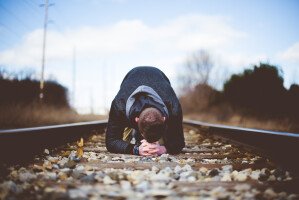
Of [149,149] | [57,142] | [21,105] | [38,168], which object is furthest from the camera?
[21,105]

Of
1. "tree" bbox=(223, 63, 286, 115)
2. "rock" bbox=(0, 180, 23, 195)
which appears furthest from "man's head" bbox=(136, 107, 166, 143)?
"tree" bbox=(223, 63, 286, 115)

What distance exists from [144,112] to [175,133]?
832mm

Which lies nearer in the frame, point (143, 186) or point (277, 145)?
point (143, 186)

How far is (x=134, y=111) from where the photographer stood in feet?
12.1

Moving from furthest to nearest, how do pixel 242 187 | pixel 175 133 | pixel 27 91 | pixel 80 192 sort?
pixel 27 91 < pixel 175 133 < pixel 242 187 < pixel 80 192

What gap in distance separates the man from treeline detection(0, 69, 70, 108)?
23.9 ft

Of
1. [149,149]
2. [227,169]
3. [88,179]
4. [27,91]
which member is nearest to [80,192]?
[88,179]

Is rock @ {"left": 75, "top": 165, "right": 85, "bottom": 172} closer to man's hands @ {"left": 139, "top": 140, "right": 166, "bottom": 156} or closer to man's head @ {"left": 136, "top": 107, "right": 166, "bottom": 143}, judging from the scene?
man's head @ {"left": 136, "top": 107, "right": 166, "bottom": 143}

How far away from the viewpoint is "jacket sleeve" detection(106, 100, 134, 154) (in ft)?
13.3

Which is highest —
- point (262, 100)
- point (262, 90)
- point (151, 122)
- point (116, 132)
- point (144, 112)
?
point (262, 90)

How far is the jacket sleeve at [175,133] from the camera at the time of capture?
3975 mm

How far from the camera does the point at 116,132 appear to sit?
414 cm

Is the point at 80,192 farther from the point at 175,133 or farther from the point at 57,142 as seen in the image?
the point at 57,142

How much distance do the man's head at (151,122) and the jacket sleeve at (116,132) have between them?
2.23 ft
